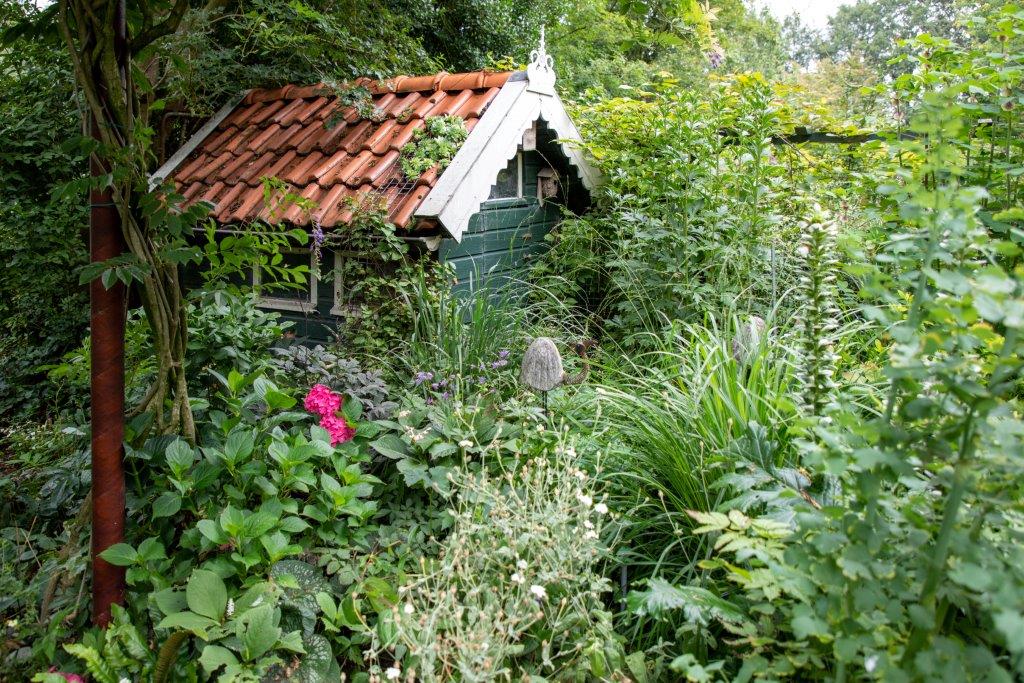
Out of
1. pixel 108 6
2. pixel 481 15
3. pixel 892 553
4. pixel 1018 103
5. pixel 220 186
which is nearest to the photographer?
pixel 892 553

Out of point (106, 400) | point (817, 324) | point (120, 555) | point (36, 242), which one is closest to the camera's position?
point (817, 324)

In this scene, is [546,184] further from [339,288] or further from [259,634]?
[259,634]

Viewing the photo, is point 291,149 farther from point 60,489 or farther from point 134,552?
point 134,552

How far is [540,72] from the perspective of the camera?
5.34m

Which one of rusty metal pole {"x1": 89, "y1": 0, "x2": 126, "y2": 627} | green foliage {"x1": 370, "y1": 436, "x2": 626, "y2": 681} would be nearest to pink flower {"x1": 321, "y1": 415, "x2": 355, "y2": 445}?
green foliage {"x1": 370, "y1": 436, "x2": 626, "y2": 681}

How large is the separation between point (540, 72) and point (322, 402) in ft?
11.7

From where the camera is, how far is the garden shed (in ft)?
15.4

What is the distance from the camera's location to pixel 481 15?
936 cm

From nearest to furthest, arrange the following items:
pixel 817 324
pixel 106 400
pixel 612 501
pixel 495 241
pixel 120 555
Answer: pixel 817 324 → pixel 120 555 → pixel 106 400 → pixel 612 501 → pixel 495 241

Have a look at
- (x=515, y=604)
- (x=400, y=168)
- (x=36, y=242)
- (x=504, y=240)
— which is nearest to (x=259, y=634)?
(x=515, y=604)

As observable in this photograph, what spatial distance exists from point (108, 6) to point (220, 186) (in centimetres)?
349

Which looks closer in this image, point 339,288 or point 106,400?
point 106,400

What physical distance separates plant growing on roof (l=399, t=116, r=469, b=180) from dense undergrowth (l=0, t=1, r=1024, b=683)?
1.26 m

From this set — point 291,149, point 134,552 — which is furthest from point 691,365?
point 291,149
